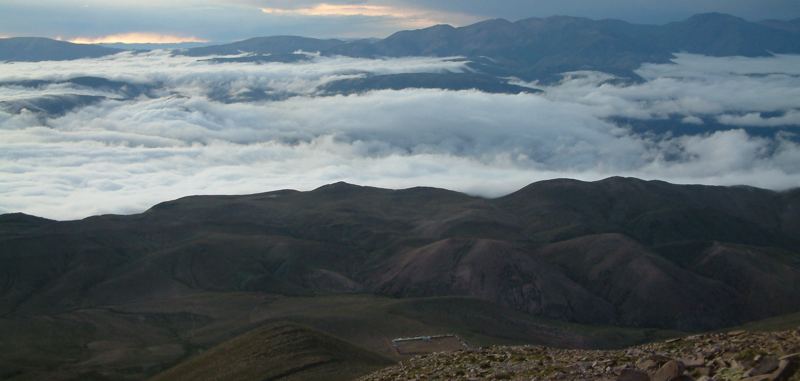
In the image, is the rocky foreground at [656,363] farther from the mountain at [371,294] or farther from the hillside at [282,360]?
the mountain at [371,294]

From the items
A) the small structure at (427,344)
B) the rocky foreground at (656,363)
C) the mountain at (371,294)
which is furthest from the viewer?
the mountain at (371,294)

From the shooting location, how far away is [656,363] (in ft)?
108

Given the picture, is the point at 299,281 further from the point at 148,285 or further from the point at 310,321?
the point at 310,321

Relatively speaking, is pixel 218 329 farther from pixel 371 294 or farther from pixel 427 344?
pixel 371 294

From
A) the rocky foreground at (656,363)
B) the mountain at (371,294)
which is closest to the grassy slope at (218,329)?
the mountain at (371,294)

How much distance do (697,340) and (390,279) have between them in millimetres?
146618

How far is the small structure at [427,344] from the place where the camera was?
104900mm

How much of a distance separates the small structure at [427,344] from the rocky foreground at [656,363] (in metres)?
53.9

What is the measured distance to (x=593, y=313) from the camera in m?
177

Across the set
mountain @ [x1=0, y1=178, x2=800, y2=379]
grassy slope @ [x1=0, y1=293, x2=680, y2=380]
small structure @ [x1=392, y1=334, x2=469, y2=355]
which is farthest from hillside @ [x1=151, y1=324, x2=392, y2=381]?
mountain @ [x1=0, y1=178, x2=800, y2=379]

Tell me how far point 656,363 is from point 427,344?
78263mm

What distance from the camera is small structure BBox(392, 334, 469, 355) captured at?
344 feet

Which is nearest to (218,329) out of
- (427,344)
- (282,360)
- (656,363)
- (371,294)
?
(427,344)

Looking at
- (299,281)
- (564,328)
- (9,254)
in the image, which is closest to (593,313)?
(564,328)
